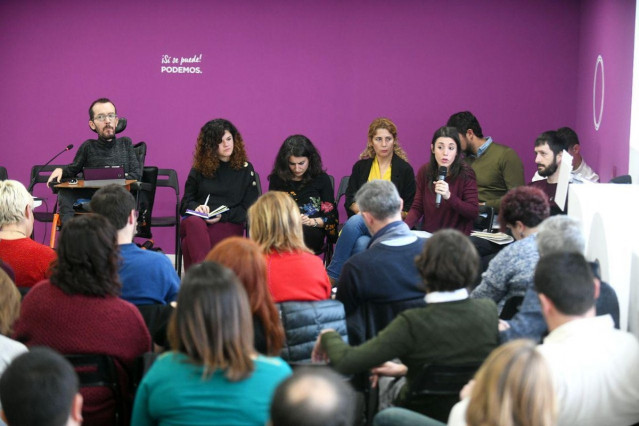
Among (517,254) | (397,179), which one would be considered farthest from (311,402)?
(397,179)

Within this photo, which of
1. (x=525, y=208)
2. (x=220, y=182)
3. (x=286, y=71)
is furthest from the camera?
(x=286, y=71)

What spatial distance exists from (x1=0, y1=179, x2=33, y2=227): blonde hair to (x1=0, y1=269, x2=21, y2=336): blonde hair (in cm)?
109

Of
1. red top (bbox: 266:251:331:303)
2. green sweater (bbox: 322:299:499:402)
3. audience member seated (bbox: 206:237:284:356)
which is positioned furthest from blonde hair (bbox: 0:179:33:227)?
green sweater (bbox: 322:299:499:402)

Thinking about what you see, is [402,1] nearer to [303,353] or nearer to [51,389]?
[303,353]

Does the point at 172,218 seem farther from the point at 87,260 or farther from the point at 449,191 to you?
the point at 87,260

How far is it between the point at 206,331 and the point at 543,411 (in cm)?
87

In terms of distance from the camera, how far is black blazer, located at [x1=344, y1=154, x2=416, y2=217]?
6191 millimetres

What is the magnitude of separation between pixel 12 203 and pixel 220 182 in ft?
8.01

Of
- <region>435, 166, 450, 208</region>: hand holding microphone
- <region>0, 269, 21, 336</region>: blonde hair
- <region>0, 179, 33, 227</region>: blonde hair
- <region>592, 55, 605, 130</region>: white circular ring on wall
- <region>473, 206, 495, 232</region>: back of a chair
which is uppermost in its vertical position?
<region>592, 55, 605, 130</region>: white circular ring on wall

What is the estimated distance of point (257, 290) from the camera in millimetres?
2834

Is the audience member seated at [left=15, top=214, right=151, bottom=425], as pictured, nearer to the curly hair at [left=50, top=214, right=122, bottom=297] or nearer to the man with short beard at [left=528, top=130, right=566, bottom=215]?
the curly hair at [left=50, top=214, right=122, bottom=297]

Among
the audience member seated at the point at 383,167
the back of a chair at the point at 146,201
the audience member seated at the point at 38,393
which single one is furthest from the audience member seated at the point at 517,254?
the back of a chair at the point at 146,201

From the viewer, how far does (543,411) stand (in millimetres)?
1859

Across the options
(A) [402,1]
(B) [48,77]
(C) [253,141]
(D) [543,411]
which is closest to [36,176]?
(B) [48,77]
